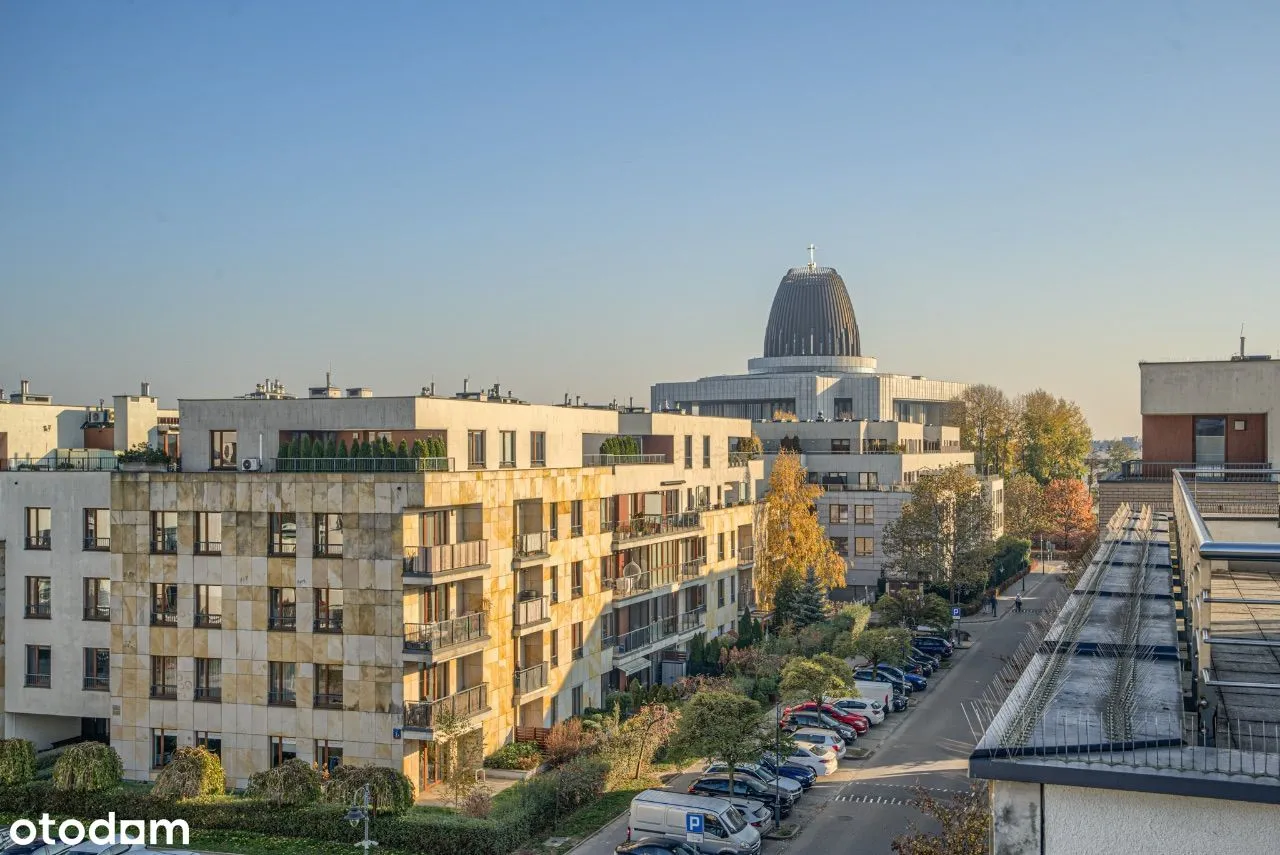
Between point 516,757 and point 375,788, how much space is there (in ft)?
27.0

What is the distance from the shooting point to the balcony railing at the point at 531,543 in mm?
49438

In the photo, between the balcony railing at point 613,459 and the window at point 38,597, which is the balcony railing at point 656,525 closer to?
the balcony railing at point 613,459

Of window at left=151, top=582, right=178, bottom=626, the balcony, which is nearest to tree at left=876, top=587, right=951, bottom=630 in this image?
the balcony

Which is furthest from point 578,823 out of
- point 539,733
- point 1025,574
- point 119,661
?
point 1025,574

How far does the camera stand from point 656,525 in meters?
62.2

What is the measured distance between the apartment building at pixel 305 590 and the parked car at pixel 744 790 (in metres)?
8.61

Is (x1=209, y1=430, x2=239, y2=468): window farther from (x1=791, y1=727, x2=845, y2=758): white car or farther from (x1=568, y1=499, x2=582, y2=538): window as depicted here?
(x1=791, y1=727, x2=845, y2=758): white car

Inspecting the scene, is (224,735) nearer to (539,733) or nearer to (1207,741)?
(539,733)

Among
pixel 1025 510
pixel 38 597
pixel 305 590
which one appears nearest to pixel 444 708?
pixel 305 590

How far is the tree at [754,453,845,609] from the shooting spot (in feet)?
253

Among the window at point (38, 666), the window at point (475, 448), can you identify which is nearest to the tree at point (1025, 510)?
the window at point (475, 448)

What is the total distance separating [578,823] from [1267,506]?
23692 mm

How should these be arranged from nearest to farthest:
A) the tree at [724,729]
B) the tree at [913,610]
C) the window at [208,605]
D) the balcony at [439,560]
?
the tree at [724,729], the balcony at [439,560], the window at [208,605], the tree at [913,610]

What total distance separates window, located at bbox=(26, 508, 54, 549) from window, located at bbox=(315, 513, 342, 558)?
1354 centimetres
